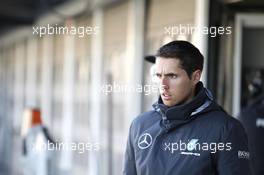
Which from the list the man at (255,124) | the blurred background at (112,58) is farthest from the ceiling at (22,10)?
the man at (255,124)

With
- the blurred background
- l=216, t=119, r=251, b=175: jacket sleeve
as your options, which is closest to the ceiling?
the blurred background

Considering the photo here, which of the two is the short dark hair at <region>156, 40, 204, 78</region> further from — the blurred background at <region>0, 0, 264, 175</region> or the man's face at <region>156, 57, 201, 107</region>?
the blurred background at <region>0, 0, 264, 175</region>

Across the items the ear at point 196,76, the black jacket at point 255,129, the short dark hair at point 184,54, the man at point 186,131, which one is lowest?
the black jacket at point 255,129

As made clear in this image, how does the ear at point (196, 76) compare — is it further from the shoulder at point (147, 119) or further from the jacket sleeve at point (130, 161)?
the jacket sleeve at point (130, 161)

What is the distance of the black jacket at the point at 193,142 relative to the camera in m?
1.79

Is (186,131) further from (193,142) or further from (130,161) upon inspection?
(130,161)

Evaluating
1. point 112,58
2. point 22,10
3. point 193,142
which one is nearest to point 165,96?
point 193,142

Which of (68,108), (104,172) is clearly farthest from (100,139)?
(68,108)

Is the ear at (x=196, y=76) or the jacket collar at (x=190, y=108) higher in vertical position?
the ear at (x=196, y=76)

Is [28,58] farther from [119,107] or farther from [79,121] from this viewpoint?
[119,107]

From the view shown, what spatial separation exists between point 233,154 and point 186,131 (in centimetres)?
16

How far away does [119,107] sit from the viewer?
3.62 meters

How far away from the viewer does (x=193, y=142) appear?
1844 millimetres

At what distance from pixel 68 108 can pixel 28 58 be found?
0.67 meters
